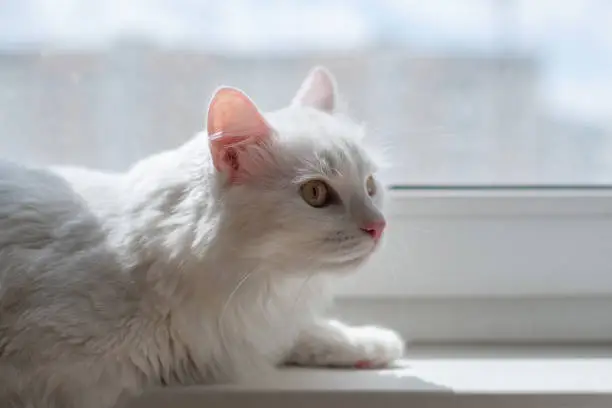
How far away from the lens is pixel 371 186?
932 mm

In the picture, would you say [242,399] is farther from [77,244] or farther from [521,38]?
[521,38]

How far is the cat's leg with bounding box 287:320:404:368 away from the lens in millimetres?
996

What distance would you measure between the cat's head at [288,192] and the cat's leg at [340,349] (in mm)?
179

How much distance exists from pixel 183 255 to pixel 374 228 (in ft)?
0.67

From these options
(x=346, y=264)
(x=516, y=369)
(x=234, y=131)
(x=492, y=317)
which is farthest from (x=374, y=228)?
(x=492, y=317)

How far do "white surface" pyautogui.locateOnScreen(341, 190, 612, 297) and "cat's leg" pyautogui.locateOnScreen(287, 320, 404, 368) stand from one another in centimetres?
13

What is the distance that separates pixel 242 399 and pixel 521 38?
64 centimetres

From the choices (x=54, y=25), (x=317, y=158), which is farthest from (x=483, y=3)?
(x=54, y=25)

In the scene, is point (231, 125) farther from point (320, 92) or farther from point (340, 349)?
point (340, 349)

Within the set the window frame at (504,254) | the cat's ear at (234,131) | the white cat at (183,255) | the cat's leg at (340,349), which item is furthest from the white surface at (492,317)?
the cat's ear at (234,131)

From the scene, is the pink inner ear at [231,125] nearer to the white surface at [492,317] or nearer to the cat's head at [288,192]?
the cat's head at [288,192]

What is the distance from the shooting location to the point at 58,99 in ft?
3.81

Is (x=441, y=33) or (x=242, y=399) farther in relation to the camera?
(x=441, y=33)

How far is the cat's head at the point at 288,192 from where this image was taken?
2.73 feet
